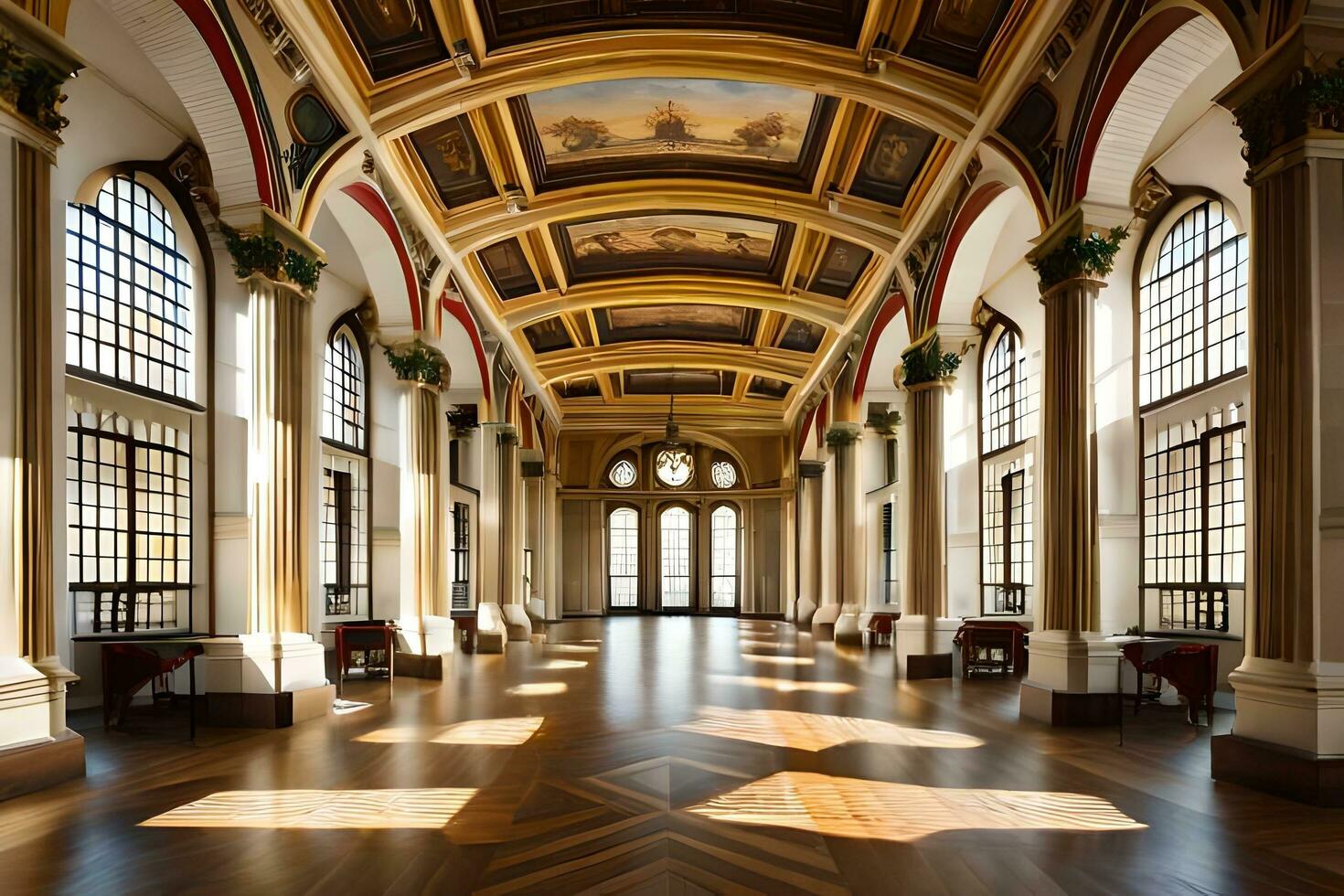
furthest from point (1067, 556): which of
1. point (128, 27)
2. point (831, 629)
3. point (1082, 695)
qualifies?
point (831, 629)

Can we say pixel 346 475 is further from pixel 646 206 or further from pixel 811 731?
pixel 811 731

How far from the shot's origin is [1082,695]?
8922mm

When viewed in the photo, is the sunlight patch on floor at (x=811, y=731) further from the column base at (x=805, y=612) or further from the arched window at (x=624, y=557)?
the arched window at (x=624, y=557)

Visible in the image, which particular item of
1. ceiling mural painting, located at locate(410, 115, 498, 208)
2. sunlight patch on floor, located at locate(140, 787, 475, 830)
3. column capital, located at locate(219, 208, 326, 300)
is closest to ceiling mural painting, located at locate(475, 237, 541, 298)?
ceiling mural painting, located at locate(410, 115, 498, 208)

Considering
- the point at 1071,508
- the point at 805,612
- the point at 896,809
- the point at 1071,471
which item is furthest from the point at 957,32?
the point at 805,612

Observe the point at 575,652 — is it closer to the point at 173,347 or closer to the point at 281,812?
the point at 173,347

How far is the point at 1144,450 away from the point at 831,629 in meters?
10.7

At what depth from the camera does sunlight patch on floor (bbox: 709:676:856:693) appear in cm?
1170

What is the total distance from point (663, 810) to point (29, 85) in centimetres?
607

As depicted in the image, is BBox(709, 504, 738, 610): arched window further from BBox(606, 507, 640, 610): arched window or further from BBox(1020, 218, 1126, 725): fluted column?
BBox(1020, 218, 1126, 725): fluted column

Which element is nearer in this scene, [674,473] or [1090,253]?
[1090,253]

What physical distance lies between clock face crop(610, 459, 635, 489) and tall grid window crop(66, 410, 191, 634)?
71.3 ft

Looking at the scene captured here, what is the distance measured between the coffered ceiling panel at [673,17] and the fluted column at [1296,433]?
4.84 meters

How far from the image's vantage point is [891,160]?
13.0 metres
